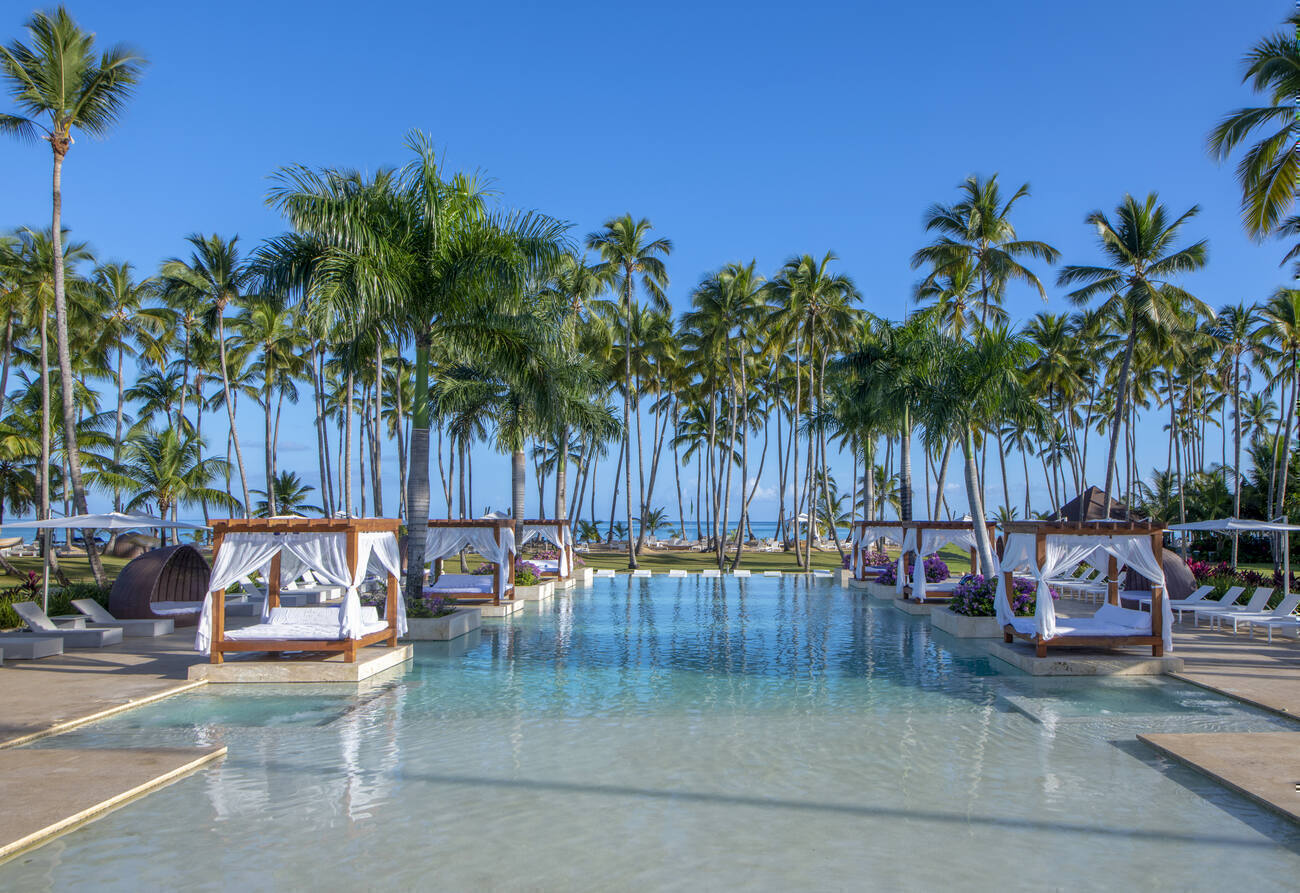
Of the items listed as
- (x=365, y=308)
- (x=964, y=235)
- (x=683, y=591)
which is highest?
(x=964, y=235)

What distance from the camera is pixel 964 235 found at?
30203mm

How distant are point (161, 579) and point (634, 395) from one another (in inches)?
1217

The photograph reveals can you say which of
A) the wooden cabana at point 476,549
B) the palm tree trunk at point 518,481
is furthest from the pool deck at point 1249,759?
the palm tree trunk at point 518,481

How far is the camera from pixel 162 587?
18344mm

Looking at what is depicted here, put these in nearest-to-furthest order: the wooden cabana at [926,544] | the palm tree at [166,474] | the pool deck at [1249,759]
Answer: the pool deck at [1249,759] < the wooden cabana at [926,544] < the palm tree at [166,474]

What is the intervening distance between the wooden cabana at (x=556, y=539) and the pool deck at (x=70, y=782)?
1885 centimetres

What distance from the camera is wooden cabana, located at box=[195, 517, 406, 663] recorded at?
12508mm

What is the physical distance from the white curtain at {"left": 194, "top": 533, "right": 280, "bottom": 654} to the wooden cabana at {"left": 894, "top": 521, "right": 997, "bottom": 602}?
15.6 meters

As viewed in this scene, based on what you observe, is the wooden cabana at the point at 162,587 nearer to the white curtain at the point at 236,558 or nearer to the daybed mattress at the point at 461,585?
the white curtain at the point at 236,558

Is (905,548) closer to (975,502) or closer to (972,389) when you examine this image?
(975,502)

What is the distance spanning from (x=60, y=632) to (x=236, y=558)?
489cm

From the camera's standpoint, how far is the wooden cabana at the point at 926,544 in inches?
866

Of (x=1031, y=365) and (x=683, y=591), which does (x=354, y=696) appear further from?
(x=1031, y=365)

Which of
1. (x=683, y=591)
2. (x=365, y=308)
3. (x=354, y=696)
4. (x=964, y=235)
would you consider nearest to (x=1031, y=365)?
(x=964, y=235)
